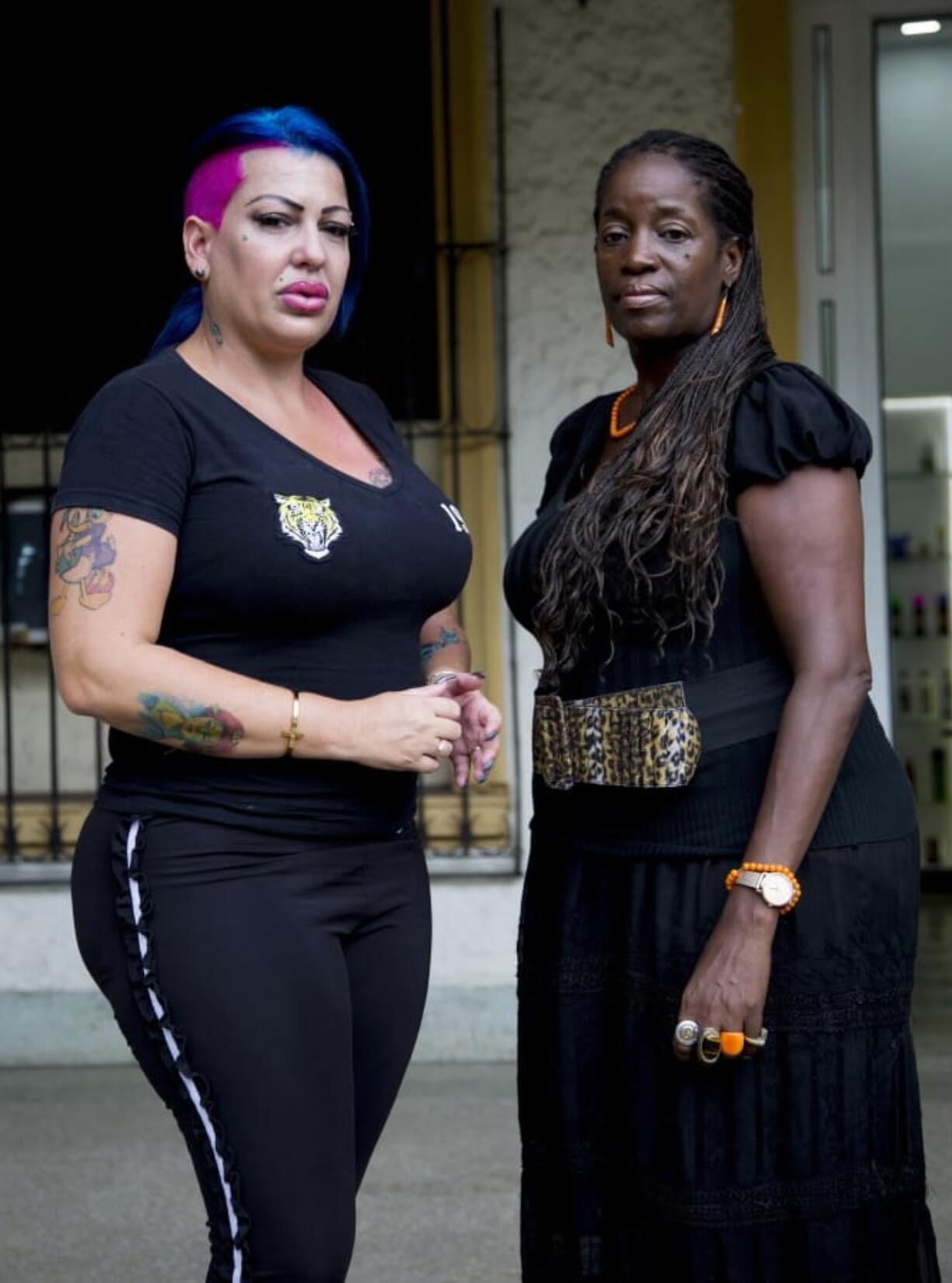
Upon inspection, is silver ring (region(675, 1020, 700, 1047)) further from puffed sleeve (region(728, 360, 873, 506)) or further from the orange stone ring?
puffed sleeve (region(728, 360, 873, 506))

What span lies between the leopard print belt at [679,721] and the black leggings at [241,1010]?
0.46 meters

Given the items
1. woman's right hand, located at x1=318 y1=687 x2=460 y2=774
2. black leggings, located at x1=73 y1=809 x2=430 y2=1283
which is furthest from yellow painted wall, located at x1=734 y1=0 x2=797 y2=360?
black leggings, located at x1=73 y1=809 x2=430 y2=1283

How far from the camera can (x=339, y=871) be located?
2502 millimetres

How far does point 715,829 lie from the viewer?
2.70 metres

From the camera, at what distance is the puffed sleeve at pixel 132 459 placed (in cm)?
232

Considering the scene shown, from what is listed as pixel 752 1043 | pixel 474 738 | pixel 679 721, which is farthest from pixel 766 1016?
pixel 474 738

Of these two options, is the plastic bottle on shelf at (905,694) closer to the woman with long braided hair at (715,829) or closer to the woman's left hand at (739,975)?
the woman with long braided hair at (715,829)

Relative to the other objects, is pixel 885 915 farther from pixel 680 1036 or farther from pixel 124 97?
pixel 124 97

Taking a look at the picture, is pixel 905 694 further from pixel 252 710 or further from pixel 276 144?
pixel 252 710

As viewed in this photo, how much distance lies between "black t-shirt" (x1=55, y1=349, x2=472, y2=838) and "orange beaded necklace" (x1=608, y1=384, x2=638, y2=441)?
497 millimetres

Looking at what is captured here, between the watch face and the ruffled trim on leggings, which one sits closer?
the ruffled trim on leggings

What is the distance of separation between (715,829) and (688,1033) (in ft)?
0.95

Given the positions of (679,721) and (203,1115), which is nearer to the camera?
(203,1115)

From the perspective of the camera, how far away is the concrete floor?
4.07 m
